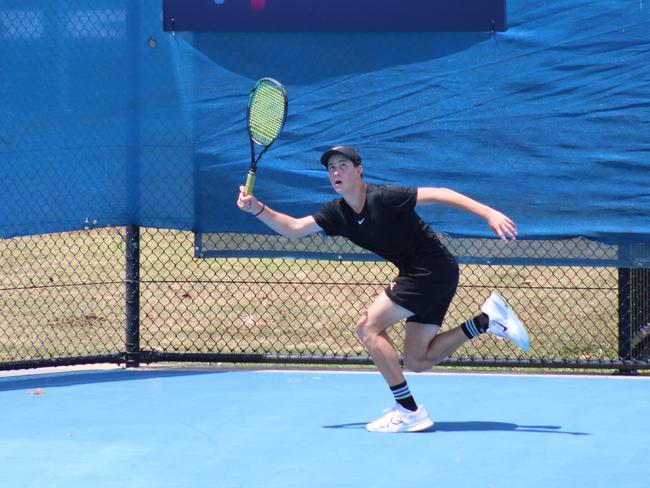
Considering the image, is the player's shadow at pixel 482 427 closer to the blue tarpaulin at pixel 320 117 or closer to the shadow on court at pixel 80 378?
the blue tarpaulin at pixel 320 117

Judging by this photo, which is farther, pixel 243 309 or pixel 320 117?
pixel 243 309

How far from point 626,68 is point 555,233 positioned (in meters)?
1.15

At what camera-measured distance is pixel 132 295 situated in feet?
28.3

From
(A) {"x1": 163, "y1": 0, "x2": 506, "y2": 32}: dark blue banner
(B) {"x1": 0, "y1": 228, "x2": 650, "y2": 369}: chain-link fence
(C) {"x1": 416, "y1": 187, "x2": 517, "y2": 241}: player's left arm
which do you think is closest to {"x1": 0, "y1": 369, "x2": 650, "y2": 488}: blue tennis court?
(B) {"x1": 0, "y1": 228, "x2": 650, "y2": 369}: chain-link fence

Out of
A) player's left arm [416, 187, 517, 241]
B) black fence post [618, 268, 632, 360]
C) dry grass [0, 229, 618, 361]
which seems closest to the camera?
player's left arm [416, 187, 517, 241]

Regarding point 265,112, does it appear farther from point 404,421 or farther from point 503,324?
point 404,421

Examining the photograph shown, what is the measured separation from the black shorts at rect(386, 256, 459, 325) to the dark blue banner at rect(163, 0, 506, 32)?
1873 mm

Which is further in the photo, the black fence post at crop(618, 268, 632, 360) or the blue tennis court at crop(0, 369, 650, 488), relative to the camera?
the black fence post at crop(618, 268, 632, 360)

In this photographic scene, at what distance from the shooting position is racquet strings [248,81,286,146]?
6965 mm

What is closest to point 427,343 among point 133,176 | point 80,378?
point 133,176

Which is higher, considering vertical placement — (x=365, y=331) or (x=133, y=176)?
(x=133, y=176)

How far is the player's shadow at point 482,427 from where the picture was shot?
686cm

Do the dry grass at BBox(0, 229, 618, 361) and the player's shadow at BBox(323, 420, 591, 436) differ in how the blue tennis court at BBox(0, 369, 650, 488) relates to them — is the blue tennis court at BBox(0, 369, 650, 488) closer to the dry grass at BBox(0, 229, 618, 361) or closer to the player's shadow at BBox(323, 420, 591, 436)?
the player's shadow at BBox(323, 420, 591, 436)

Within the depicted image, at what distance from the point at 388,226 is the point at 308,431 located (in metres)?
1.22
